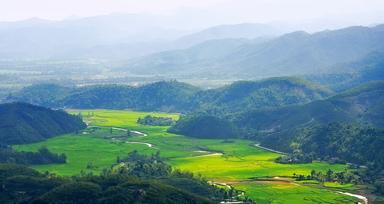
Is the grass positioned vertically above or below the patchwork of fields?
below

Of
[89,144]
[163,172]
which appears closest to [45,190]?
[163,172]

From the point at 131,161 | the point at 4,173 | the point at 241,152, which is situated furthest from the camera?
the point at 241,152

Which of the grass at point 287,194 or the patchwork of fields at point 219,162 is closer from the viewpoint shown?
the grass at point 287,194

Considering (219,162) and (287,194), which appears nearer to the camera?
(287,194)

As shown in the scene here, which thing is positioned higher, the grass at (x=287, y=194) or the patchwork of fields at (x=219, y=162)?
the patchwork of fields at (x=219, y=162)

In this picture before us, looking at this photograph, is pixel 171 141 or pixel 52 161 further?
pixel 171 141

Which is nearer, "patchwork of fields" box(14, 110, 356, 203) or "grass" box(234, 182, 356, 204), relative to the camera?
"grass" box(234, 182, 356, 204)

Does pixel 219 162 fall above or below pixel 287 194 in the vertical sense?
above

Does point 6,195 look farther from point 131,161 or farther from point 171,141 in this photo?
point 171,141
